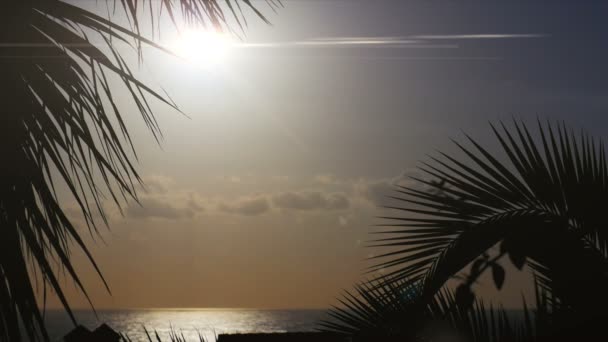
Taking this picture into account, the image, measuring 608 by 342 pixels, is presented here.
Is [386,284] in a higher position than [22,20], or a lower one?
lower

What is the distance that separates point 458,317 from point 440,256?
12.4 inches

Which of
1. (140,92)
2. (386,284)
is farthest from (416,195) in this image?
(140,92)

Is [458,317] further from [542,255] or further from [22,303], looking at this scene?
[22,303]

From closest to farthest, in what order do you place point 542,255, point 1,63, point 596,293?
point 1,63
point 596,293
point 542,255

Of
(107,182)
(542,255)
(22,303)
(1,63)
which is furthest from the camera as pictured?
(542,255)

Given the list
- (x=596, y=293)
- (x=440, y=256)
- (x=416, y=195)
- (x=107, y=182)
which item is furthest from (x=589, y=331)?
(x=107, y=182)

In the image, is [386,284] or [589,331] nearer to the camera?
[589,331]

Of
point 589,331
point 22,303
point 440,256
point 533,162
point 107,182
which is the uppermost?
point 533,162

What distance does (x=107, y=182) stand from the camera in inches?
81.3

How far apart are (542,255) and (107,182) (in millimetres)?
2153

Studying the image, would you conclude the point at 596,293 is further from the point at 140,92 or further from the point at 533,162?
the point at 140,92

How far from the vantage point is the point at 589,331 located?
2574mm

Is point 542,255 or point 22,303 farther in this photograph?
point 542,255

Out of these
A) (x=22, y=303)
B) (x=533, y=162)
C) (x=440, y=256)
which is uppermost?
(x=533, y=162)
